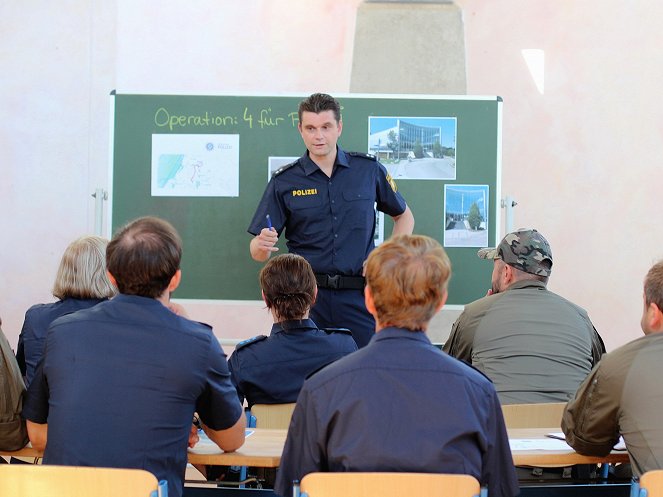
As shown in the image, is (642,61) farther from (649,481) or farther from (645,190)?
(649,481)

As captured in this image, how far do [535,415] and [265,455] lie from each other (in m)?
0.98

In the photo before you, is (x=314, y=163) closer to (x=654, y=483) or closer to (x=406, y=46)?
(x=406, y=46)

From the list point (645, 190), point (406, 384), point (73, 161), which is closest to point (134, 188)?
point (73, 161)

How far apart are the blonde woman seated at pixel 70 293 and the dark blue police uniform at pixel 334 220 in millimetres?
1125

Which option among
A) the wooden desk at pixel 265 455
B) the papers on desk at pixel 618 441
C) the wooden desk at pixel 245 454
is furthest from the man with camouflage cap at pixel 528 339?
the wooden desk at pixel 245 454

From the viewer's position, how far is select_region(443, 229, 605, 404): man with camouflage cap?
2.96 meters

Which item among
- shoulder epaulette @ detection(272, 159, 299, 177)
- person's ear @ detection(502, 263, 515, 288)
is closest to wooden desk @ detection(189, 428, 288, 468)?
person's ear @ detection(502, 263, 515, 288)

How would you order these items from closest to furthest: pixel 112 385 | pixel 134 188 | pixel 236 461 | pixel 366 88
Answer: pixel 112 385 < pixel 236 461 < pixel 134 188 < pixel 366 88

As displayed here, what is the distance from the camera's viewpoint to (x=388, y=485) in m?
1.69

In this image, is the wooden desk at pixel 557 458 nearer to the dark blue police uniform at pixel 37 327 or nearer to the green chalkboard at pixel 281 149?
the dark blue police uniform at pixel 37 327

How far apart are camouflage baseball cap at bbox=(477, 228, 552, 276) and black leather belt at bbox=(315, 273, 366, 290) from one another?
963mm

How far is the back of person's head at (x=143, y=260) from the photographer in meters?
2.07

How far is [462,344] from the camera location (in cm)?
318

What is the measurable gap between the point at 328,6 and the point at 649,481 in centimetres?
479
